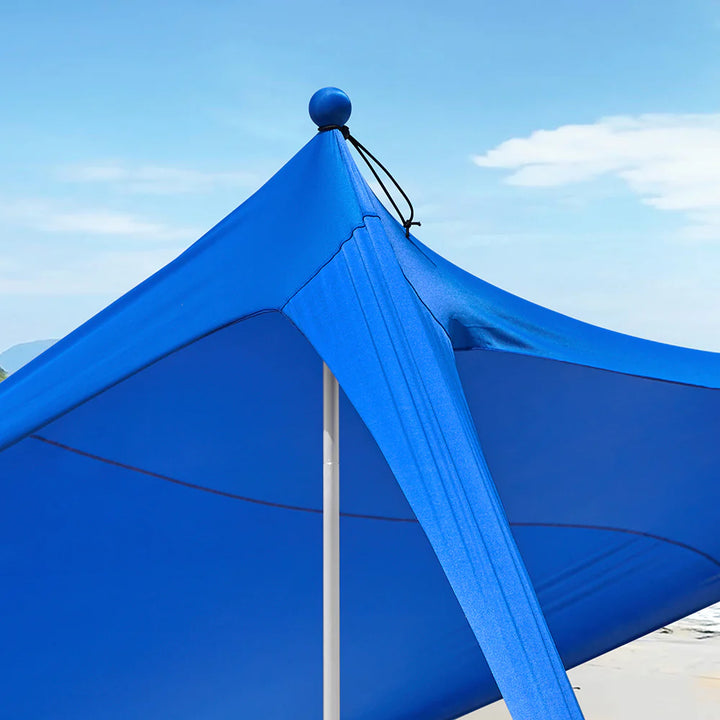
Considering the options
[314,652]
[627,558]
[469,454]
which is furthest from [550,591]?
[469,454]

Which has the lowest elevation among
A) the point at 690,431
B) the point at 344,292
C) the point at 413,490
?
the point at 413,490

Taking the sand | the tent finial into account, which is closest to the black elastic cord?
the tent finial

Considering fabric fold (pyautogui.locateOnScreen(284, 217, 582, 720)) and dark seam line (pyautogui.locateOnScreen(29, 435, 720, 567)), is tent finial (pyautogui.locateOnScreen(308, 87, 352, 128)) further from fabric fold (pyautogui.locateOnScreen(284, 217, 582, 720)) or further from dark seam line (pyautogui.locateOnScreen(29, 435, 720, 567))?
dark seam line (pyautogui.locateOnScreen(29, 435, 720, 567))

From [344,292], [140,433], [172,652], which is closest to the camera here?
[344,292]

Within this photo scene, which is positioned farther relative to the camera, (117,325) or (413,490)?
(117,325)

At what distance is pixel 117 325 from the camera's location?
70.1 inches

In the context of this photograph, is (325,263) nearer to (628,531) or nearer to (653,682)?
(628,531)

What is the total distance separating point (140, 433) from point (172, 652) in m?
0.69

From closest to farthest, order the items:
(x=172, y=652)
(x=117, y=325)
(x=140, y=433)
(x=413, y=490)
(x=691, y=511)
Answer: (x=413, y=490)
(x=117, y=325)
(x=140, y=433)
(x=172, y=652)
(x=691, y=511)

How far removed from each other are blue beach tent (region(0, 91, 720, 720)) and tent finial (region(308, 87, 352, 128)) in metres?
0.01

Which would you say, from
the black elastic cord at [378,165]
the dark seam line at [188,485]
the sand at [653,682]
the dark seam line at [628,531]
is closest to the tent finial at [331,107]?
the black elastic cord at [378,165]

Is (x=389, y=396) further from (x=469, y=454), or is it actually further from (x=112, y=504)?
(x=112, y=504)

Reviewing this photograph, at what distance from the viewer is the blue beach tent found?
1526 millimetres

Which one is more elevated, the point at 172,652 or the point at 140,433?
the point at 140,433
